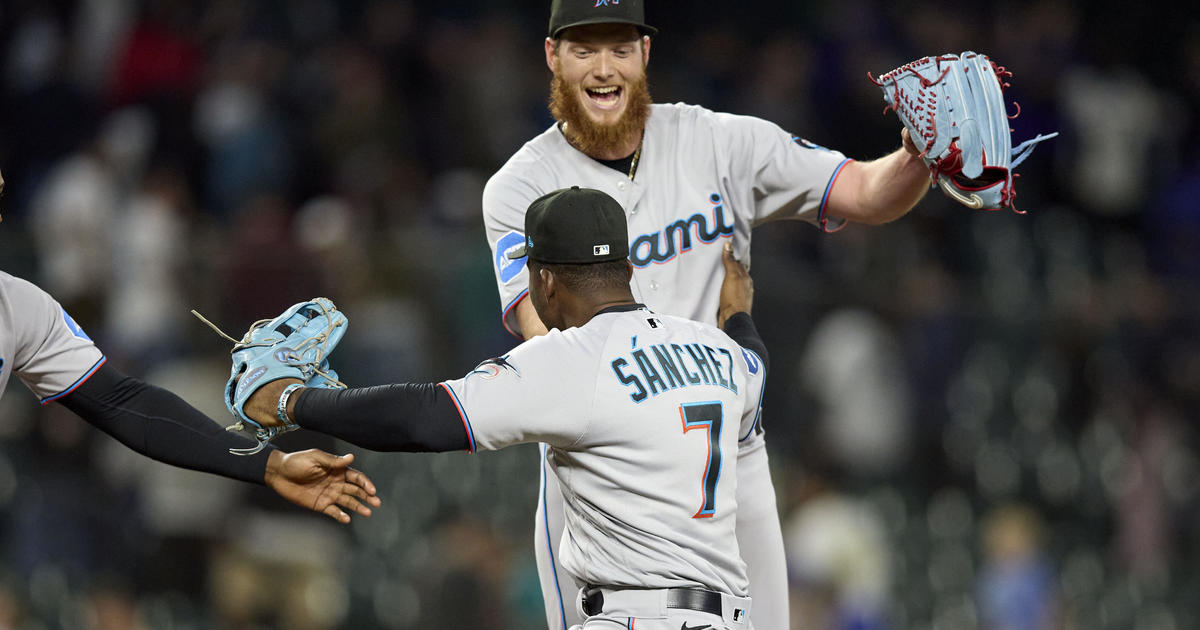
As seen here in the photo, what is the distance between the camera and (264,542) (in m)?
8.53

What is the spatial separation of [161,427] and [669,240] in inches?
→ 62.2

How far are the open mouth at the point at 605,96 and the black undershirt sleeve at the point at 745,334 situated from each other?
75 centimetres

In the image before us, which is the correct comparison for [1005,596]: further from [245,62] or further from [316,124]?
[245,62]

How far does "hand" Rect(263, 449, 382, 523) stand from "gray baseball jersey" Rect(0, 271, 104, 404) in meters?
0.61

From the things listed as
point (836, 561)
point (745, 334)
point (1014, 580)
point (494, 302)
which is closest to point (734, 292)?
point (745, 334)

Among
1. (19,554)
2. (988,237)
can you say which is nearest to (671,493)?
(19,554)

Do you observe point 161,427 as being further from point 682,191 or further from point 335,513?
point 682,191

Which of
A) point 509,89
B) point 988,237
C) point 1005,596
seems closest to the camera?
point 1005,596

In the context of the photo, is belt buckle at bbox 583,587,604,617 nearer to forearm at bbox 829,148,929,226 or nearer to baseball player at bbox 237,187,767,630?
baseball player at bbox 237,187,767,630

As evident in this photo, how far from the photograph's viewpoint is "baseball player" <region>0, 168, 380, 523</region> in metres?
4.24

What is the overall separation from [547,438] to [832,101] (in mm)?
7926

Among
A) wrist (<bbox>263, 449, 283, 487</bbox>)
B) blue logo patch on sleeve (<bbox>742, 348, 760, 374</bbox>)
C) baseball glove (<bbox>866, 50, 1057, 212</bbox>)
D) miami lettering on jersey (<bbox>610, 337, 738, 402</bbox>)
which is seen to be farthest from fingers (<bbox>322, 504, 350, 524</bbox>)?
baseball glove (<bbox>866, 50, 1057, 212</bbox>)

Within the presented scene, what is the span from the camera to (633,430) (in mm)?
3867

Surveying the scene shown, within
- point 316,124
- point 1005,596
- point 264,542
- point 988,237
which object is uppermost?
point 316,124
